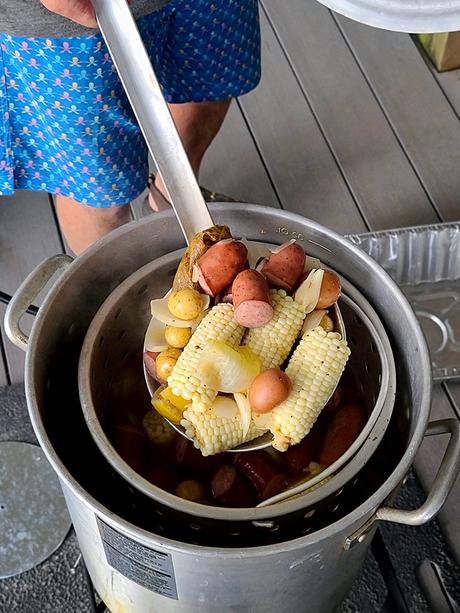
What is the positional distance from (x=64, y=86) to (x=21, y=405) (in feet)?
1.54

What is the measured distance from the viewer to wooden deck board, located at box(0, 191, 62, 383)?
1.22 meters

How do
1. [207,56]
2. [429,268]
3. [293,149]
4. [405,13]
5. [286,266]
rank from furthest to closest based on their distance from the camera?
[293,149] < [429,268] < [207,56] < [286,266] < [405,13]

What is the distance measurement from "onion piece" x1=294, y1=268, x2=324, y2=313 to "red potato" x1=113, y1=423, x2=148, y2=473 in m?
0.19

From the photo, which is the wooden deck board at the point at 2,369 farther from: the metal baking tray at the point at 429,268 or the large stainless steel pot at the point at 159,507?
the metal baking tray at the point at 429,268

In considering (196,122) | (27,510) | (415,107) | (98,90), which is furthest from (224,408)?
(415,107)


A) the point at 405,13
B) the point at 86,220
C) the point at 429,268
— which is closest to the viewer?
the point at 405,13

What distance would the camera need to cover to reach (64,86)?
31.5 inches

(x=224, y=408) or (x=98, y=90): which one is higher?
(x=98, y=90)

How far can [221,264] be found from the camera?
0.60 m

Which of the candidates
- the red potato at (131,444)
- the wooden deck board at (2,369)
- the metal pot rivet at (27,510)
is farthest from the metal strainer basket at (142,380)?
the wooden deck board at (2,369)

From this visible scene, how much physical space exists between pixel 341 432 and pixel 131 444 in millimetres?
181

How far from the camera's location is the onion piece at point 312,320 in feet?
2.06

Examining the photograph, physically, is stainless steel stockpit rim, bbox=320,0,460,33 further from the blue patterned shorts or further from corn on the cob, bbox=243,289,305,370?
the blue patterned shorts

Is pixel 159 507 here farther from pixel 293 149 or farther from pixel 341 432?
pixel 293 149
